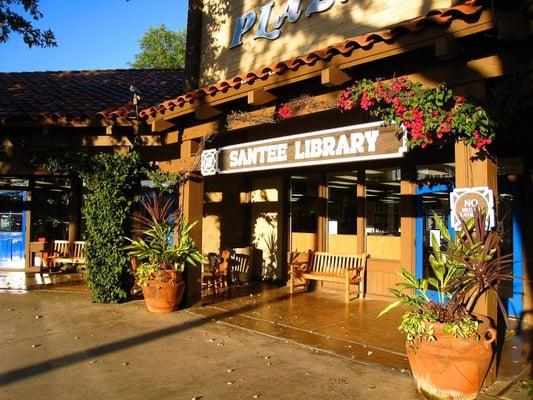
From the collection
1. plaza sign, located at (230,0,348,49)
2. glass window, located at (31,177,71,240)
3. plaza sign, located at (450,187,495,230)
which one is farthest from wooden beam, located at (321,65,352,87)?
glass window, located at (31,177,71,240)

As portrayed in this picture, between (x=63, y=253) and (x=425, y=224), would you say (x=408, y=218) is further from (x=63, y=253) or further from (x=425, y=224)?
(x=63, y=253)

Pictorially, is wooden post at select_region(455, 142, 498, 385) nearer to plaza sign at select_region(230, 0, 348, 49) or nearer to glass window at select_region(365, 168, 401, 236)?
glass window at select_region(365, 168, 401, 236)

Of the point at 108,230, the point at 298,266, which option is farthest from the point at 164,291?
the point at 298,266

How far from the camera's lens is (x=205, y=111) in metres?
6.80

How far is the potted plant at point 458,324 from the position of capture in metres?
3.82

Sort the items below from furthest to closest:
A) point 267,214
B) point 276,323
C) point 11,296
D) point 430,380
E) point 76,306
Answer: point 267,214 < point 11,296 < point 76,306 < point 276,323 < point 430,380

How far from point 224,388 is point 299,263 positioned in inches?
192

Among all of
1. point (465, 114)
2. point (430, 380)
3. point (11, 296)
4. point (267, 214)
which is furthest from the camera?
point (267, 214)

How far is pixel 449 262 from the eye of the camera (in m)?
4.27

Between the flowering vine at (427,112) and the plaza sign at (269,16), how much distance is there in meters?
3.27

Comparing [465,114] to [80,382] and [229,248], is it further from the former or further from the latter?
[229,248]

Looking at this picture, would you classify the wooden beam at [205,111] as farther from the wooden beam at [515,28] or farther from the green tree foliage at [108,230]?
the wooden beam at [515,28]

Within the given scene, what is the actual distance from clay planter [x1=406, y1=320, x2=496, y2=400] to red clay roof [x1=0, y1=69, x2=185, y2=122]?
6.29 metres

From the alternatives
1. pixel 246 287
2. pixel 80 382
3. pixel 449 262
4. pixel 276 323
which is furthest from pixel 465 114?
pixel 246 287
